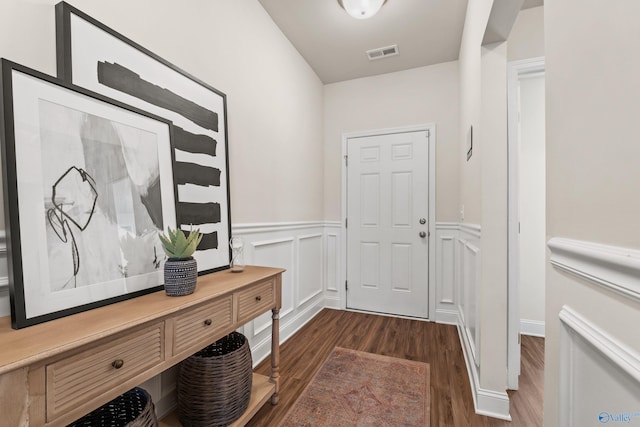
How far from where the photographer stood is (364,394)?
172cm

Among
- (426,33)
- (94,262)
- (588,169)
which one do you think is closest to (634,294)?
(588,169)

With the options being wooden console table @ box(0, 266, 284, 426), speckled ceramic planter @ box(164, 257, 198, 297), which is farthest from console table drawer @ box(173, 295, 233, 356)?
speckled ceramic planter @ box(164, 257, 198, 297)

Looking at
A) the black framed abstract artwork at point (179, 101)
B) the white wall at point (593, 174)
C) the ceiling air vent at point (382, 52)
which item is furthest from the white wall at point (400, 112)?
the white wall at point (593, 174)

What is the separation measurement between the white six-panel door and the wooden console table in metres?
2.18

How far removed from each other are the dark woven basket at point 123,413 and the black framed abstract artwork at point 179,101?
58cm

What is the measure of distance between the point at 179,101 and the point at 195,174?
38 centimetres

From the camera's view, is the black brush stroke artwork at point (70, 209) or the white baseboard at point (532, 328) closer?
the black brush stroke artwork at point (70, 209)

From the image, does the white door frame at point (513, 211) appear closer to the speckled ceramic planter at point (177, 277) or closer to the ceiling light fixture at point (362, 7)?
the ceiling light fixture at point (362, 7)

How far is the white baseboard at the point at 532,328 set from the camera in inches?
98.4

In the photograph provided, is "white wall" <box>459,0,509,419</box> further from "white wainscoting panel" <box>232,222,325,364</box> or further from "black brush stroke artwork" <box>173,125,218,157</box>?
"black brush stroke artwork" <box>173,125,218,157</box>

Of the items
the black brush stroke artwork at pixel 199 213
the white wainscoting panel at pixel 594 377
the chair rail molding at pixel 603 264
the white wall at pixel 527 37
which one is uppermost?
the white wall at pixel 527 37

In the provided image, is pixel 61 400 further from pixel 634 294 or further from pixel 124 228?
pixel 634 294

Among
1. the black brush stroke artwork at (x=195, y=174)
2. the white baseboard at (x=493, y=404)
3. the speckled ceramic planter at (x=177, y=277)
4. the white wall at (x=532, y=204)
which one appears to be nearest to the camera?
the speckled ceramic planter at (x=177, y=277)

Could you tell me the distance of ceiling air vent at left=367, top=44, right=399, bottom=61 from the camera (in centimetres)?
273
